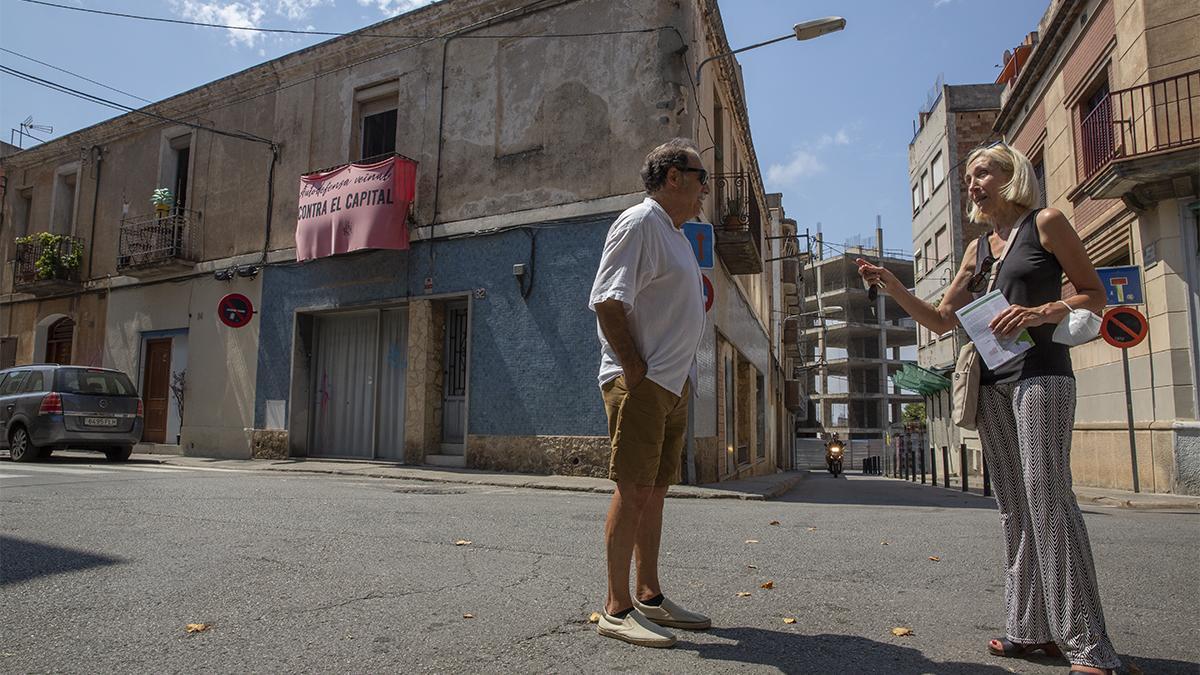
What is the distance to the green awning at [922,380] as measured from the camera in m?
27.3

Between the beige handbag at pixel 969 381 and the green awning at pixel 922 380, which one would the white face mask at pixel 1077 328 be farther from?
the green awning at pixel 922 380

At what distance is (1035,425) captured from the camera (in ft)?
7.73

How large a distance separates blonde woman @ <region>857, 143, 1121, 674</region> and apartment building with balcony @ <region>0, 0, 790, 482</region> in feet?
22.9

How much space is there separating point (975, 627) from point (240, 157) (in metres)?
16.2

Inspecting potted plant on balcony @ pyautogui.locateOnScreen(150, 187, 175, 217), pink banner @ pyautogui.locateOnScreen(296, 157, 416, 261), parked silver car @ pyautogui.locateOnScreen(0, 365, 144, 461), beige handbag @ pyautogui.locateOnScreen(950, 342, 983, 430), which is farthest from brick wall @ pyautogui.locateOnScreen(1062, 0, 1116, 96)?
potted plant on balcony @ pyautogui.locateOnScreen(150, 187, 175, 217)

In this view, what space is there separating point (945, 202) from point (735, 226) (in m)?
19.8

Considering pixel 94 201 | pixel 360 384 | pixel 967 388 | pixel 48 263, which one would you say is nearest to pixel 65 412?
pixel 360 384

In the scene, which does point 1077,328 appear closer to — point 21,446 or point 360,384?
point 360,384

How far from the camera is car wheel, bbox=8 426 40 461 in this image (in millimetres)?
11609

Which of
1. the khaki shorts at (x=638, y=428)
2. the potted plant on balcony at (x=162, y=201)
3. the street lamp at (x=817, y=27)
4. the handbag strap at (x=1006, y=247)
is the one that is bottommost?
the khaki shorts at (x=638, y=428)

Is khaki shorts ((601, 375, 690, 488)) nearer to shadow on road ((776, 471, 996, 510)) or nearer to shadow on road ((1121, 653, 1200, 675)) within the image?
shadow on road ((1121, 653, 1200, 675))

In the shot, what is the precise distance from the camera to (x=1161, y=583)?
3691mm

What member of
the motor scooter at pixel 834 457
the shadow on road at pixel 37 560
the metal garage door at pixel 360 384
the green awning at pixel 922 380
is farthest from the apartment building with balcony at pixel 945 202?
the shadow on road at pixel 37 560

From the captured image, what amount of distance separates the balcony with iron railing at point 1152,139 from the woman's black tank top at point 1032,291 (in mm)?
10414
